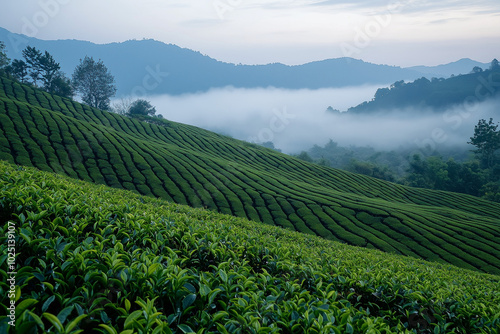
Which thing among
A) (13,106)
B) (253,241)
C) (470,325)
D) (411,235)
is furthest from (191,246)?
(13,106)

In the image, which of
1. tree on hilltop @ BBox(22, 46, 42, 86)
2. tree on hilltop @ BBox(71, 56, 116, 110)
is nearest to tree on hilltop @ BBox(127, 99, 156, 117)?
tree on hilltop @ BBox(71, 56, 116, 110)

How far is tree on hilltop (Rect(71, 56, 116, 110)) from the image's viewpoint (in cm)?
8644

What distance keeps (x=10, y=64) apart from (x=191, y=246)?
315ft

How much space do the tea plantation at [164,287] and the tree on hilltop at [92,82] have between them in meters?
94.0

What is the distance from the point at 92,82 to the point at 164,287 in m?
98.8

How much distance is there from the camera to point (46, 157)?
2959cm

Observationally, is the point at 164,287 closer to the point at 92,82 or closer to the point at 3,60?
the point at 3,60

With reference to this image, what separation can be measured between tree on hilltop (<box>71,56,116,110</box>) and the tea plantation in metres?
94.0

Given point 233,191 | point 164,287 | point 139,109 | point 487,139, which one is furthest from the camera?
point 487,139

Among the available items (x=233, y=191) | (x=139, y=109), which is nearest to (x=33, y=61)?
(x=139, y=109)

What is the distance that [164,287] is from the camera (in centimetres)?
337

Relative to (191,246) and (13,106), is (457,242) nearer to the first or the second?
(191,246)

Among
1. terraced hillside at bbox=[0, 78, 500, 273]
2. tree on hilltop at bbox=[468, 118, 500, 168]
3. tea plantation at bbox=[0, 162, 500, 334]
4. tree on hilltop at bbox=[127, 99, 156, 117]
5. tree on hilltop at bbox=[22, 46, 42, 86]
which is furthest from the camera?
tree on hilltop at bbox=[468, 118, 500, 168]

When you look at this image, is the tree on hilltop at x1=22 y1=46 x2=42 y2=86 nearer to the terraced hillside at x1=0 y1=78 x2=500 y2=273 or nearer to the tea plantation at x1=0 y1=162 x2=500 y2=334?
the terraced hillside at x1=0 y1=78 x2=500 y2=273
